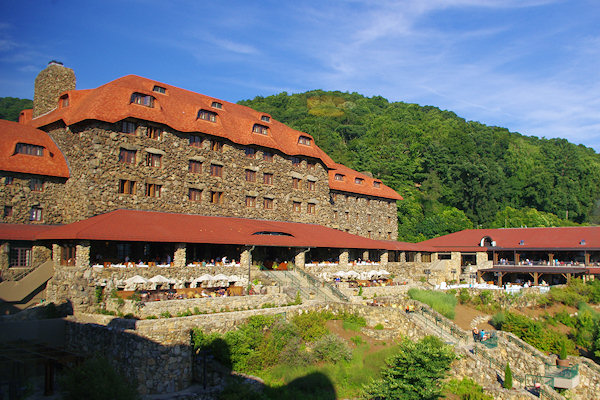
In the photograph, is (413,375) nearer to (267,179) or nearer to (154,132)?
(267,179)

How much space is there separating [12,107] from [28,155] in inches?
1658

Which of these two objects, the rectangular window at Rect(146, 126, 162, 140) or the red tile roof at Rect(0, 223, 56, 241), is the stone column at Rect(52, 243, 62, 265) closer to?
the red tile roof at Rect(0, 223, 56, 241)

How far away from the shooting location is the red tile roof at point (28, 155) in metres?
33.6

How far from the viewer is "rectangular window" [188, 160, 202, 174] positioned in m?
39.2

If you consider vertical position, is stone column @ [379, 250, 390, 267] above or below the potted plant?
above

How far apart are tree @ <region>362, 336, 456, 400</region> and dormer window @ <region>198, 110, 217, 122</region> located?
23902mm

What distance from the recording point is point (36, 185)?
34.5 metres

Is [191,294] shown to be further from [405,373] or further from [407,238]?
[407,238]

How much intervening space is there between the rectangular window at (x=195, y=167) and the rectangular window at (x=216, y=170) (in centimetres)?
107

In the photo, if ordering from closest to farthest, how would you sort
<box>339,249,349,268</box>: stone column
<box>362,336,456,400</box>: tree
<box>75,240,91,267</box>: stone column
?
<box>362,336,456,400</box>: tree, <box>75,240,91,267</box>: stone column, <box>339,249,349,268</box>: stone column

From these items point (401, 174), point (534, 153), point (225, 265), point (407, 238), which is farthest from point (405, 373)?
point (534, 153)

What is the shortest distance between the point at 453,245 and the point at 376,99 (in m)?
89.8

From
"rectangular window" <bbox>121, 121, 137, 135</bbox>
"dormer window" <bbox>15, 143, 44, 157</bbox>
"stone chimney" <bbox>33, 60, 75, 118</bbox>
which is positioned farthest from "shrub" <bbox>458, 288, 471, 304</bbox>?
"stone chimney" <bbox>33, 60, 75, 118</bbox>

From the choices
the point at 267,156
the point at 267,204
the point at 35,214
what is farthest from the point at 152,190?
the point at 267,156
